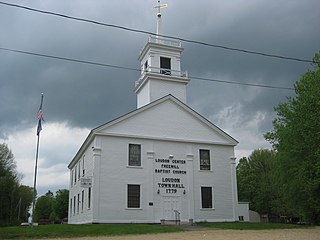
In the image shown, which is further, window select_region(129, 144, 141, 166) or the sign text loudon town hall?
the sign text loudon town hall

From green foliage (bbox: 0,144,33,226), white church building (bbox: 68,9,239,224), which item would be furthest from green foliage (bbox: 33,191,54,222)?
white church building (bbox: 68,9,239,224)

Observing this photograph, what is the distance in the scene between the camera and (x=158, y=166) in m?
32.3

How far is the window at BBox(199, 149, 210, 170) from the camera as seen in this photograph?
112 feet

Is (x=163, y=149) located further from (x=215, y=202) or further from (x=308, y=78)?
(x=308, y=78)

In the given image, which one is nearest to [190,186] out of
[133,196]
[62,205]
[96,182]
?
[133,196]

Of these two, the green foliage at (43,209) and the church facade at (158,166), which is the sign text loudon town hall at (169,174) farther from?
the green foliage at (43,209)

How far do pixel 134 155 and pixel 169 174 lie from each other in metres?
3.24

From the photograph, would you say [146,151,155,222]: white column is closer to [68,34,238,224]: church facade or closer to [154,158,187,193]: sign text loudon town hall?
[68,34,238,224]: church facade

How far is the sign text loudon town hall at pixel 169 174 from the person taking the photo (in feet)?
105

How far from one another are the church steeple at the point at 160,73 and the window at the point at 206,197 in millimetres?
8688

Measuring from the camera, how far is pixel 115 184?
30688 millimetres

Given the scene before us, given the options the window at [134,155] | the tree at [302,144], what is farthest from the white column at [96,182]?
the tree at [302,144]

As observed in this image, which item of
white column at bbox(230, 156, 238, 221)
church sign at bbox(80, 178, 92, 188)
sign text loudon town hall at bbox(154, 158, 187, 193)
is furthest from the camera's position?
white column at bbox(230, 156, 238, 221)

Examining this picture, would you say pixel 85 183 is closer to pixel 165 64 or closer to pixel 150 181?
pixel 150 181
